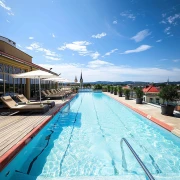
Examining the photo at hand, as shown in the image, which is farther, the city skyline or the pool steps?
the city skyline

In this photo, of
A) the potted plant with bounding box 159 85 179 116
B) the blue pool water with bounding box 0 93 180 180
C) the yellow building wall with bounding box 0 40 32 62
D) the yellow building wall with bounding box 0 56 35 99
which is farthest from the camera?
the yellow building wall with bounding box 0 40 32 62

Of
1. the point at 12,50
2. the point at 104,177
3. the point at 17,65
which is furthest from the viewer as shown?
the point at 12,50

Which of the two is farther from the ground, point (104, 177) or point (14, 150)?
point (14, 150)

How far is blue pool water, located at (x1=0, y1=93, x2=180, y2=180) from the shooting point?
3609 mm

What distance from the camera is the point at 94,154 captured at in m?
4.57

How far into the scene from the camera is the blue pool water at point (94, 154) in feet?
11.8

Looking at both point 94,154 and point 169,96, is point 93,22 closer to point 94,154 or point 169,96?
point 169,96

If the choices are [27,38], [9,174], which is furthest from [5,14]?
[9,174]

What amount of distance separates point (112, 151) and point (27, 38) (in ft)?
49.2

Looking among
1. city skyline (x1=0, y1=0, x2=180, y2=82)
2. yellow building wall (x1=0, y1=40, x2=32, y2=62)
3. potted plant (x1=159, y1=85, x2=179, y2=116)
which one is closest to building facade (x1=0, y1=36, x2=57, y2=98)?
yellow building wall (x1=0, y1=40, x2=32, y2=62)

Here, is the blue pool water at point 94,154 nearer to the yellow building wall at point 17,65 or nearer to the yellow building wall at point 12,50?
the yellow building wall at point 17,65

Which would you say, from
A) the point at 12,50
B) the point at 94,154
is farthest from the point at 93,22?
the point at 94,154

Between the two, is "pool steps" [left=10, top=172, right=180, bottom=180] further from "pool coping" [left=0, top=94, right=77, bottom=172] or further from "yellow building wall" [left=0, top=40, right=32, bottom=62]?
"yellow building wall" [left=0, top=40, right=32, bottom=62]

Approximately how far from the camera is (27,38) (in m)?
15.8
